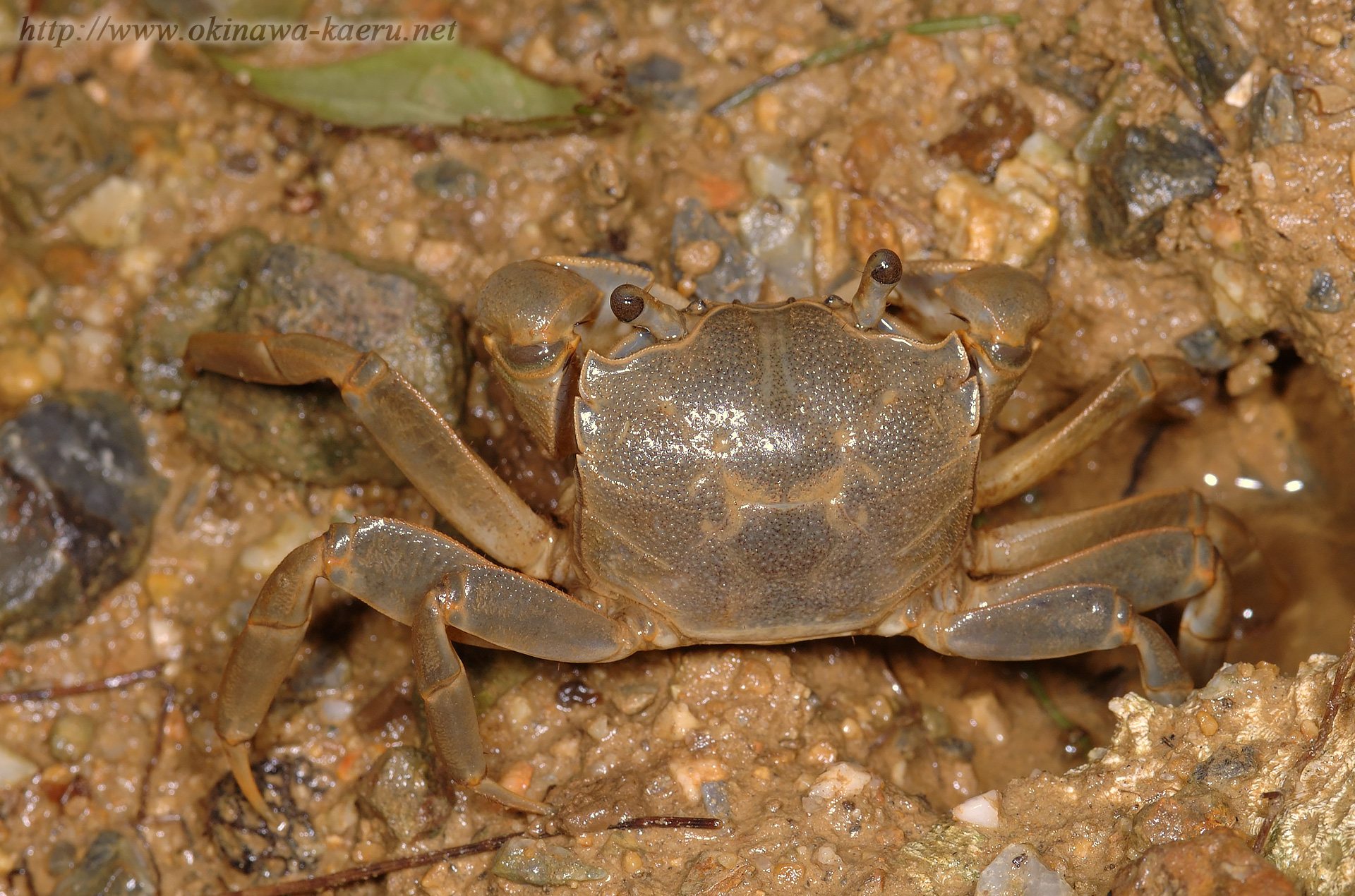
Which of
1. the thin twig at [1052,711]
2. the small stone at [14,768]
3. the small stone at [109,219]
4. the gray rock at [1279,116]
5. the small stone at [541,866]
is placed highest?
the gray rock at [1279,116]

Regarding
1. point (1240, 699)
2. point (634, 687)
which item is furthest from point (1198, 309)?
point (634, 687)

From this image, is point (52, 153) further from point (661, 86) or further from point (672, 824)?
point (672, 824)

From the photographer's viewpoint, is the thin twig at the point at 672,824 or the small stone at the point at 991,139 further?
the small stone at the point at 991,139

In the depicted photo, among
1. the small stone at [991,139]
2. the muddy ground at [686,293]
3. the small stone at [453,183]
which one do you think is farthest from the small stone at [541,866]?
the small stone at [991,139]

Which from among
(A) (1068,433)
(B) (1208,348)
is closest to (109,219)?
(A) (1068,433)

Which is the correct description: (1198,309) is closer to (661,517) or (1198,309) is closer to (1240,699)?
(1240,699)

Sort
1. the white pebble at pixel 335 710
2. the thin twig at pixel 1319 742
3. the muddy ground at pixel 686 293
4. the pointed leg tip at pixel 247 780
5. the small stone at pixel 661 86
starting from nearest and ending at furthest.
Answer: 1. the thin twig at pixel 1319 742
2. the muddy ground at pixel 686 293
3. the pointed leg tip at pixel 247 780
4. the white pebble at pixel 335 710
5. the small stone at pixel 661 86

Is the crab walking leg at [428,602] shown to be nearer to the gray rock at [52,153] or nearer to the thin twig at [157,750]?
the thin twig at [157,750]

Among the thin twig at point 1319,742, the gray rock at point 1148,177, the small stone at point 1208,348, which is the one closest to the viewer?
the thin twig at point 1319,742
